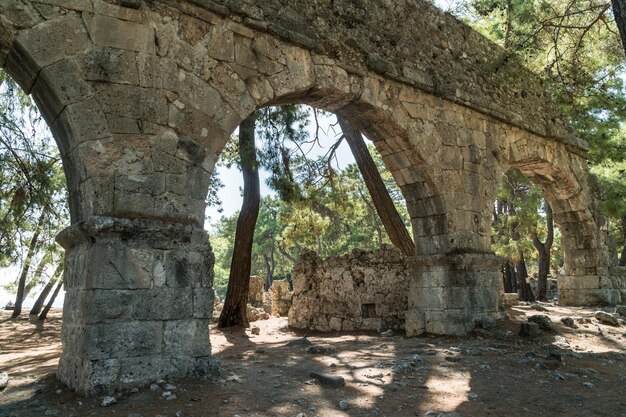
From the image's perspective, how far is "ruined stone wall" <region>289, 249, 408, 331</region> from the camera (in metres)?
7.92

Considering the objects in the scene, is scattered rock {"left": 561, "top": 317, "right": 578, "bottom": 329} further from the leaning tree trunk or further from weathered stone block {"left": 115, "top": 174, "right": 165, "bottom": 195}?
the leaning tree trunk

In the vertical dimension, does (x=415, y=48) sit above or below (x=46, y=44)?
above

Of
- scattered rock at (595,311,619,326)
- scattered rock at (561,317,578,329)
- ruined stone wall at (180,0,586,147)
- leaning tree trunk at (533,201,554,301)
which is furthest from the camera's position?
leaning tree trunk at (533,201,554,301)

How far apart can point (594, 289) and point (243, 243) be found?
710 cm

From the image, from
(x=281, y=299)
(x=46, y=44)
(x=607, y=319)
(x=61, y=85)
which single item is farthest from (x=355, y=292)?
(x=46, y=44)

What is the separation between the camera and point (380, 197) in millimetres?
9148

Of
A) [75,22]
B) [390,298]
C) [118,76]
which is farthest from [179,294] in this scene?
[390,298]

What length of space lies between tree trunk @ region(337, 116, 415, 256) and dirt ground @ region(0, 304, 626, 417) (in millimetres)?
2443

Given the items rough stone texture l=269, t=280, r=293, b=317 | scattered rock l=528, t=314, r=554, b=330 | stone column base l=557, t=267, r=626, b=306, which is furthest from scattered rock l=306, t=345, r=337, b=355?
rough stone texture l=269, t=280, r=293, b=317

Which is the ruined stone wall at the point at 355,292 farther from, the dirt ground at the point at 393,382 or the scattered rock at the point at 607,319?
the scattered rock at the point at 607,319

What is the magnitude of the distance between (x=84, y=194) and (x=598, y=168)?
10.5 metres

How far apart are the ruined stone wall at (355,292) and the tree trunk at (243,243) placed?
1081mm

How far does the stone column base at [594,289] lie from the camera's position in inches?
374

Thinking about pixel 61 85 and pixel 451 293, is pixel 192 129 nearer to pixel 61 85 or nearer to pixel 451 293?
pixel 61 85
